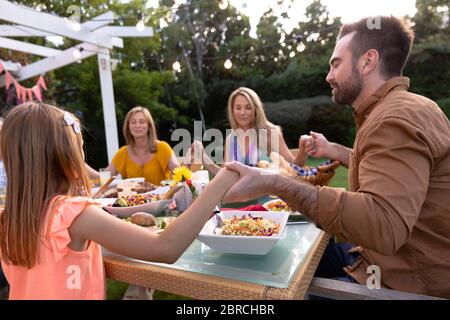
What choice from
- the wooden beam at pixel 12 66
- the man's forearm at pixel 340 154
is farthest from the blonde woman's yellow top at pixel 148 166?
the wooden beam at pixel 12 66

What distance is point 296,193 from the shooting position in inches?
46.8

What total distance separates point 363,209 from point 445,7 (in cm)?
1029

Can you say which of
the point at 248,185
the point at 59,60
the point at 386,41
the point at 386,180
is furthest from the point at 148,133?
the point at 59,60

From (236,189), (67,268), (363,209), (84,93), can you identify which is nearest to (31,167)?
(67,268)

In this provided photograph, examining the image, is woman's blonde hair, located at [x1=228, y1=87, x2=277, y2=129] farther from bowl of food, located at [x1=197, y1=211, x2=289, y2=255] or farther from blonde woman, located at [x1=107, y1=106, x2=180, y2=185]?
bowl of food, located at [x1=197, y1=211, x2=289, y2=255]

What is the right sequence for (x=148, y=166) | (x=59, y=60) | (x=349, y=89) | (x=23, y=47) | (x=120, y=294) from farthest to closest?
(x=59, y=60) < (x=23, y=47) < (x=148, y=166) < (x=120, y=294) < (x=349, y=89)

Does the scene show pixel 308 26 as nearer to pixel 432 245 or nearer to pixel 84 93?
pixel 84 93

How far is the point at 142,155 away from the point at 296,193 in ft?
9.16

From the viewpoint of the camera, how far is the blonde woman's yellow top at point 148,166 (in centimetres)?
→ 358

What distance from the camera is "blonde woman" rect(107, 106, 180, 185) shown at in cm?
359

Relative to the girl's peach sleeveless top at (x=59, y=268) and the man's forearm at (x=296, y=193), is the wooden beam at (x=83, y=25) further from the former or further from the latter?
the man's forearm at (x=296, y=193)

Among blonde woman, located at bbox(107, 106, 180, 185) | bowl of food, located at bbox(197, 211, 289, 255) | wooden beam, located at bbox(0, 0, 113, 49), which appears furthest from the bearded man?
wooden beam, located at bbox(0, 0, 113, 49)

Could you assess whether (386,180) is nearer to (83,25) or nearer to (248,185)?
(248,185)
